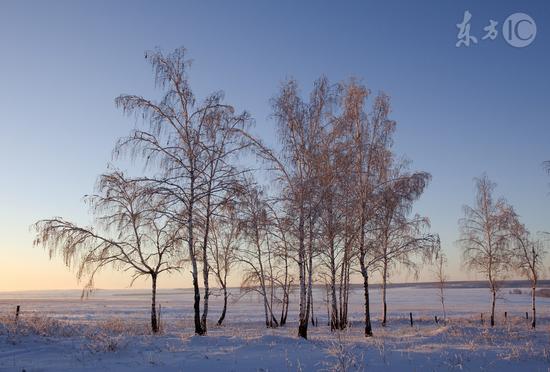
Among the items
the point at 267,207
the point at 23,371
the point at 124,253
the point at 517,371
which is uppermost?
the point at 267,207

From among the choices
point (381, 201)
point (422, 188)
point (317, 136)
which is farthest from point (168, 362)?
point (422, 188)

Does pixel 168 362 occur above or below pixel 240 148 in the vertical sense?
below

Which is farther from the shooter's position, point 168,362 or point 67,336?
point 67,336

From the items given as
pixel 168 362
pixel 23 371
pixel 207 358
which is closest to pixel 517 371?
pixel 207 358

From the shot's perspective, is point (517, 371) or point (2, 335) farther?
point (2, 335)

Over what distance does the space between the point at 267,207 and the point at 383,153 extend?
8.49m

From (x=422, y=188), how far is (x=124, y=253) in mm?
14743

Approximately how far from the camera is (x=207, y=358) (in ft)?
38.7

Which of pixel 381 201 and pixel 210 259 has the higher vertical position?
pixel 381 201

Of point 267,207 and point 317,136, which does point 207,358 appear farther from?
point 317,136

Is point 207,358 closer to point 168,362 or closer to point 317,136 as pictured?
point 168,362

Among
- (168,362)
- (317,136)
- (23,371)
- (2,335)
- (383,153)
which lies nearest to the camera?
(23,371)

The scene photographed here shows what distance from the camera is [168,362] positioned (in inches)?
442

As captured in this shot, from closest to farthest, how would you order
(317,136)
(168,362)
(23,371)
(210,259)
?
1. (23,371)
2. (168,362)
3. (317,136)
4. (210,259)
